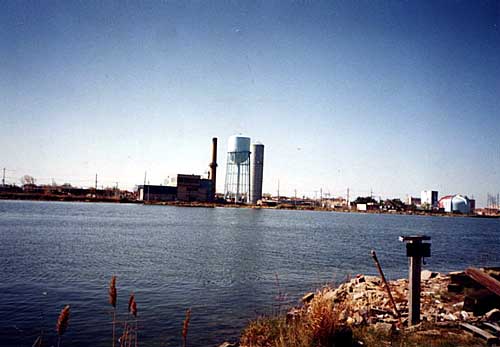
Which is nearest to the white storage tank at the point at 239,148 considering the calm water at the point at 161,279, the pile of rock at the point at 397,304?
the calm water at the point at 161,279

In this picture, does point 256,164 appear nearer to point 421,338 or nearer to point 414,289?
point 414,289

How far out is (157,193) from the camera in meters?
154

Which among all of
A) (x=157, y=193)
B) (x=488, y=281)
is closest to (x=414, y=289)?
(x=488, y=281)

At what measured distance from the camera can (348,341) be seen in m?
7.34

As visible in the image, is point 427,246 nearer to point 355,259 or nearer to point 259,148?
point 355,259

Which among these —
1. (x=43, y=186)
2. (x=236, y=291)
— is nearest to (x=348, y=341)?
(x=236, y=291)

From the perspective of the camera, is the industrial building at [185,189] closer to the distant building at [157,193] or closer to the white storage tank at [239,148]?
the distant building at [157,193]

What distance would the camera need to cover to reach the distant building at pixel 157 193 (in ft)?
502

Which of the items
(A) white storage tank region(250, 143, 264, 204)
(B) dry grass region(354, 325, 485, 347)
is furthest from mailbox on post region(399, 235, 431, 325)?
(A) white storage tank region(250, 143, 264, 204)

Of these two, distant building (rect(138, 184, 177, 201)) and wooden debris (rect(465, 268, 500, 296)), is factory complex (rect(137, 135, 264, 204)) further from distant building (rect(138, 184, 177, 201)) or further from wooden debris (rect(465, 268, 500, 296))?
wooden debris (rect(465, 268, 500, 296))

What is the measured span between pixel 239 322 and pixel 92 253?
1931cm

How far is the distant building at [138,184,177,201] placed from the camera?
153 meters

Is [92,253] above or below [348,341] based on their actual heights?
below

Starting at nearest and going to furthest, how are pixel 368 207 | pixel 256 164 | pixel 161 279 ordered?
pixel 161 279
pixel 256 164
pixel 368 207
